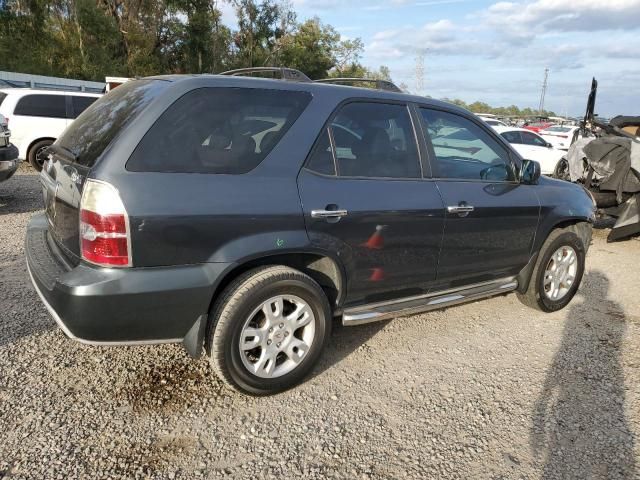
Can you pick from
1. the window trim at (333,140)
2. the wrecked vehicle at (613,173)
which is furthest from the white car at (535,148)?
the window trim at (333,140)

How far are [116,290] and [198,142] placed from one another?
0.84 m

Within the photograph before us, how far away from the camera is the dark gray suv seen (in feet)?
7.77

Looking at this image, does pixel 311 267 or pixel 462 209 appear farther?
pixel 462 209

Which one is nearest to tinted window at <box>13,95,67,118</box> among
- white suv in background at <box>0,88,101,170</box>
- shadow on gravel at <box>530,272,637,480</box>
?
white suv in background at <box>0,88,101,170</box>

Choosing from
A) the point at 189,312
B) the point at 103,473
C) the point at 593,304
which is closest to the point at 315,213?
the point at 189,312

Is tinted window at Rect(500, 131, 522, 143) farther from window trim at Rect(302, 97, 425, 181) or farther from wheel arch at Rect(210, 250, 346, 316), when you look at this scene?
wheel arch at Rect(210, 250, 346, 316)

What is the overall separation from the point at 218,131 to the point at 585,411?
267 cm

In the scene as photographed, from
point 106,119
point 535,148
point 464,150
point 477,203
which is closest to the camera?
point 106,119

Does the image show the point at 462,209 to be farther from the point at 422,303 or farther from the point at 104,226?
the point at 104,226

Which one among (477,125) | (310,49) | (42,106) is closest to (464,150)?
(477,125)

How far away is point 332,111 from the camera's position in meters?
2.97

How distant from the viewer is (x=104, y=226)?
2.30 meters

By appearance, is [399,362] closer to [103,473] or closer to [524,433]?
[524,433]

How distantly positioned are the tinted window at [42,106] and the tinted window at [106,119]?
29.1ft
